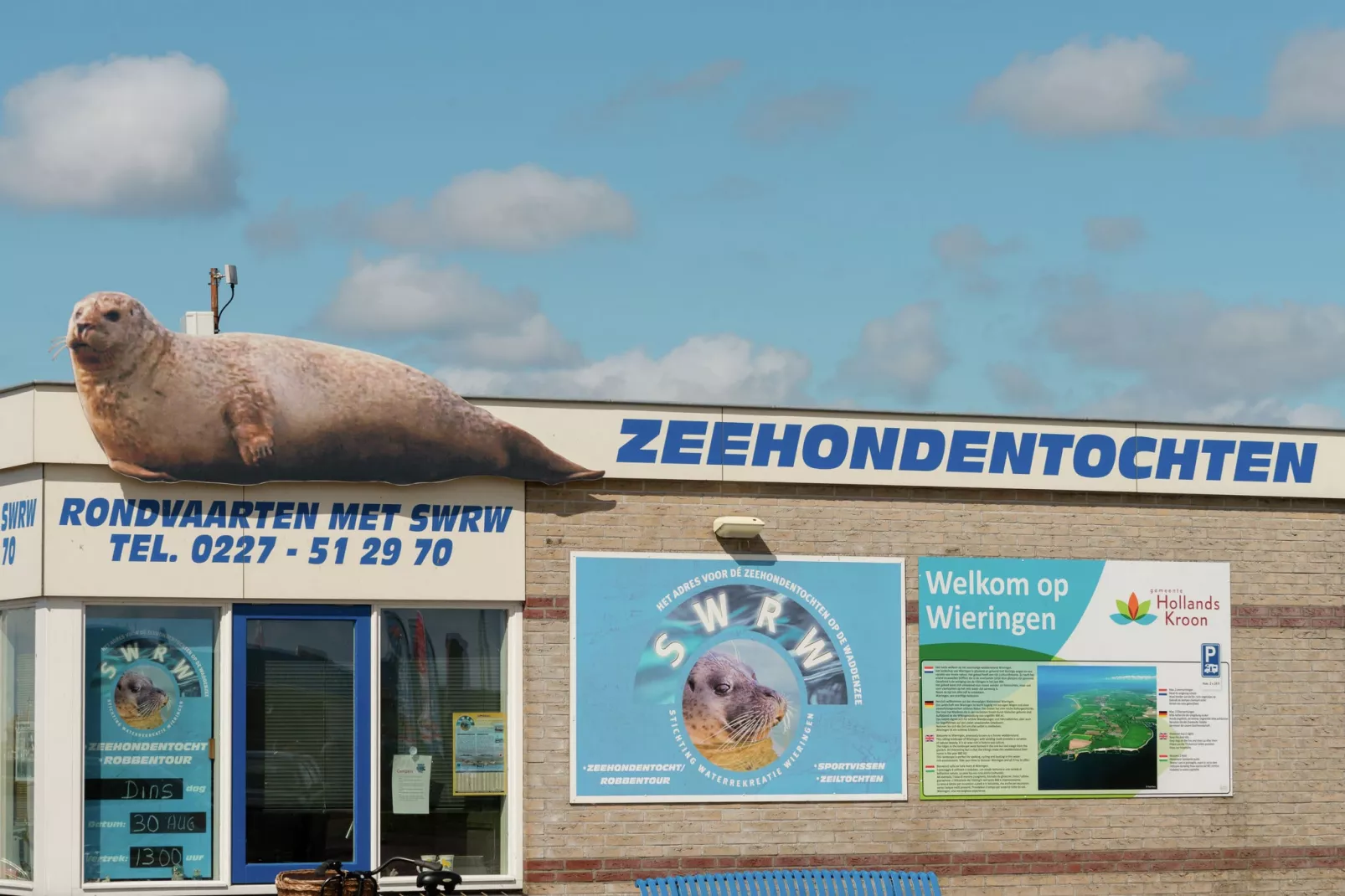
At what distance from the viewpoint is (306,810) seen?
14469 mm

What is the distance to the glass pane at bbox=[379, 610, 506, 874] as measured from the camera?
48.3 feet

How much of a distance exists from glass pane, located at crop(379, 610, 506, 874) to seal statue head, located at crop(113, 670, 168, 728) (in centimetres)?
175

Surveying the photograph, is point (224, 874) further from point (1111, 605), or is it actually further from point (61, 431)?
point (1111, 605)

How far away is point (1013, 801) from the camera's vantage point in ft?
51.8

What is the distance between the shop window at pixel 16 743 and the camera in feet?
46.7

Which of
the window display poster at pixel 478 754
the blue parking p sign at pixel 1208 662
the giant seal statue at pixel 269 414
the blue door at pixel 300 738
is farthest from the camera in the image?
the blue parking p sign at pixel 1208 662

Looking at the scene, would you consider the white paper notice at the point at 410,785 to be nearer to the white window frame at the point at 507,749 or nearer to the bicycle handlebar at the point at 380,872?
the white window frame at the point at 507,749

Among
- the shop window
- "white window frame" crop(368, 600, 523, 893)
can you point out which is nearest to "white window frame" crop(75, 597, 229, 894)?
the shop window

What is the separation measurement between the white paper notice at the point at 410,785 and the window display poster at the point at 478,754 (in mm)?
247

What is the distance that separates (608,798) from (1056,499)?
4799 millimetres

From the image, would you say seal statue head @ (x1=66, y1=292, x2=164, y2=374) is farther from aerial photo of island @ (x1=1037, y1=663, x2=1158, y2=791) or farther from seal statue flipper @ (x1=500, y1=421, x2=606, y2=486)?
aerial photo of island @ (x1=1037, y1=663, x2=1158, y2=791)

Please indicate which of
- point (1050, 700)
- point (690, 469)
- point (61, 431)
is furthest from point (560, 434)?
point (1050, 700)

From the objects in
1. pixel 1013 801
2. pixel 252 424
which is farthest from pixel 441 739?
pixel 1013 801

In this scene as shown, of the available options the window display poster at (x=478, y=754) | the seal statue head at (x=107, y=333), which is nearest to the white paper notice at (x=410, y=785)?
the window display poster at (x=478, y=754)
